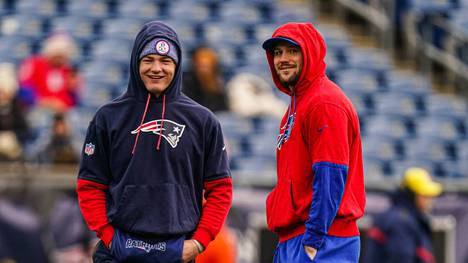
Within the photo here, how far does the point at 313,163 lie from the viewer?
15.9 feet

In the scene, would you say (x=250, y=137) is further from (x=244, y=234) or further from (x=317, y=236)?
(x=317, y=236)

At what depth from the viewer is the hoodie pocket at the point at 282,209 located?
4.96 metres

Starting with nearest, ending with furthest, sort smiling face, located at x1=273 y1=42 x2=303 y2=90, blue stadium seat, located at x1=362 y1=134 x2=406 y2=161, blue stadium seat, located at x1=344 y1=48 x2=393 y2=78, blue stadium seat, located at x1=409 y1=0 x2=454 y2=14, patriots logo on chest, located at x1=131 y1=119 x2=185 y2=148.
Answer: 1. patriots logo on chest, located at x1=131 y1=119 x2=185 y2=148
2. smiling face, located at x1=273 y1=42 x2=303 y2=90
3. blue stadium seat, located at x1=362 y1=134 x2=406 y2=161
4. blue stadium seat, located at x1=344 y1=48 x2=393 y2=78
5. blue stadium seat, located at x1=409 y1=0 x2=454 y2=14

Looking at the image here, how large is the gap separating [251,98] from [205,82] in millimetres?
860

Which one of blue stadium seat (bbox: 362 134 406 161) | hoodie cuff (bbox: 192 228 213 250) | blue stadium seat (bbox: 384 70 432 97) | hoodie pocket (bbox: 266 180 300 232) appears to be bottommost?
blue stadium seat (bbox: 362 134 406 161)

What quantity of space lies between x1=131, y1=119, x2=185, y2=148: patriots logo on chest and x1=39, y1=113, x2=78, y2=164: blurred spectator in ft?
16.1

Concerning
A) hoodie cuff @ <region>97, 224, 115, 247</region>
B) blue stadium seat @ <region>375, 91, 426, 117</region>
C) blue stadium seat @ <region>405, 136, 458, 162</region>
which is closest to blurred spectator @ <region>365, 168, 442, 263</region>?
blue stadium seat @ <region>405, 136, 458, 162</region>

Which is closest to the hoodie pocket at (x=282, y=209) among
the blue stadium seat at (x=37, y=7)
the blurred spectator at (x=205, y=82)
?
the blurred spectator at (x=205, y=82)

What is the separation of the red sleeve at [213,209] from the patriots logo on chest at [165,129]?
265 mm

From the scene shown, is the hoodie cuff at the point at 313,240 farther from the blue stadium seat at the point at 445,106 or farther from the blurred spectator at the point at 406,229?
the blue stadium seat at the point at 445,106

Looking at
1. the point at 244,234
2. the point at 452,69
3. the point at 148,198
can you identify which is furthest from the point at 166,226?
the point at 452,69

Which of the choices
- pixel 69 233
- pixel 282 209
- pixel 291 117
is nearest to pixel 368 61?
pixel 69 233

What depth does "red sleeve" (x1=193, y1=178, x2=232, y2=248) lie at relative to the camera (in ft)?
16.1

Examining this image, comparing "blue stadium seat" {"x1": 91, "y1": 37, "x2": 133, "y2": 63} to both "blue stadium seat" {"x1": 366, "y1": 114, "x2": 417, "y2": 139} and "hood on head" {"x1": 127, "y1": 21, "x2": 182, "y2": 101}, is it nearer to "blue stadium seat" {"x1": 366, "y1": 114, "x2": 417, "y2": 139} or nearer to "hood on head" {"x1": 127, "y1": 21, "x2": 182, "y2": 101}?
"blue stadium seat" {"x1": 366, "y1": 114, "x2": 417, "y2": 139}
